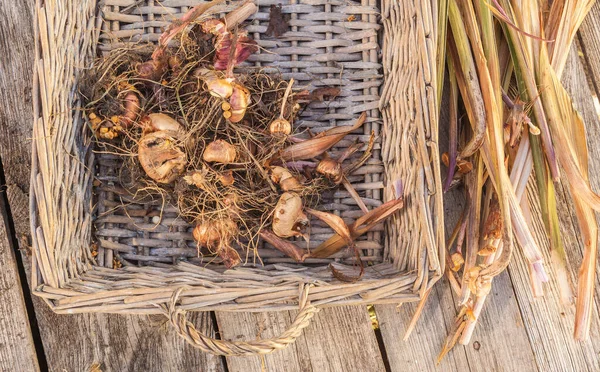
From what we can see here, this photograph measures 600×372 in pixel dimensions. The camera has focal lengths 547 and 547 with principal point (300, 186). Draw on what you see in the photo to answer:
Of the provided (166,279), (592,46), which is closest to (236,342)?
(166,279)

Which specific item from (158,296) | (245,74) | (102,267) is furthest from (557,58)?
(102,267)

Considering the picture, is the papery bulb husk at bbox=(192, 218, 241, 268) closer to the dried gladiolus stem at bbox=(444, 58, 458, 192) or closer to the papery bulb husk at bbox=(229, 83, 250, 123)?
the papery bulb husk at bbox=(229, 83, 250, 123)

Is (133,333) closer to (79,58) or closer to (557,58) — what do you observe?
(79,58)

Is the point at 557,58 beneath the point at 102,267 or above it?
above

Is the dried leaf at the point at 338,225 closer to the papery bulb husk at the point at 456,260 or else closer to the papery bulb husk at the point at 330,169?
the papery bulb husk at the point at 330,169

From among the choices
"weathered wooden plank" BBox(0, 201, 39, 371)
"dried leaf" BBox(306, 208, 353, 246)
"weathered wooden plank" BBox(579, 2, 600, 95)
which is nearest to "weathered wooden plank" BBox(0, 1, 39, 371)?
"weathered wooden plank" BBox(0, 201, 39, 371)

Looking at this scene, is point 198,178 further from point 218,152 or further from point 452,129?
point 452,129

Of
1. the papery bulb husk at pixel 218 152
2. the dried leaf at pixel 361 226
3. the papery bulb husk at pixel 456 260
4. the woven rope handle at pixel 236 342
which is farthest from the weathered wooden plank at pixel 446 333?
the papery bulb husk at pixel 218 152

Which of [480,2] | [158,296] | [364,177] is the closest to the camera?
[158,296]
